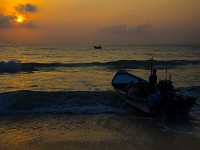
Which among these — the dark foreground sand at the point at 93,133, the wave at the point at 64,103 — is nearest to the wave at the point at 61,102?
the wave at the point at 64,103

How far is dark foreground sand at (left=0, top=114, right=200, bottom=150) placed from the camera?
9094mm

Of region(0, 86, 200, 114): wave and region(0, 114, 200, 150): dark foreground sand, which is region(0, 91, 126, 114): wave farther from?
region(0, 114, 200, 150): dark foreground sand

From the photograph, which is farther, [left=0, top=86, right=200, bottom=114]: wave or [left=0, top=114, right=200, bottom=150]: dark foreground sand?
[left=0, top=86, right=200, bottom=114]: wave

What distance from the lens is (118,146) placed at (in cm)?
901

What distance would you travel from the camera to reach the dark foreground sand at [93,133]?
29.8 ft

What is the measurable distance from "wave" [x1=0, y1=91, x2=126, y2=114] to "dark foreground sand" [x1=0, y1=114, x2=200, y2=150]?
135cm

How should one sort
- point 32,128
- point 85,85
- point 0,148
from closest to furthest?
point 0,148 → point 32,128 → point 85,85

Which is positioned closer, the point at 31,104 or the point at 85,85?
the point at 31,104

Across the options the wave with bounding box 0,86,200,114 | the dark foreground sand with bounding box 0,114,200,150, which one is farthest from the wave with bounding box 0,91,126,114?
the dark foreground sand with bounding box 0,114,200,150

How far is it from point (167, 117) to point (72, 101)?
6199mm

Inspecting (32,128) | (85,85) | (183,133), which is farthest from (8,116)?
(85,85)

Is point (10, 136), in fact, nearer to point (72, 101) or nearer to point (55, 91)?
point (72, 101)

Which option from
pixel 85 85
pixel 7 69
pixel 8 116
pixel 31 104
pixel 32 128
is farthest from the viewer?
pixel 7 69

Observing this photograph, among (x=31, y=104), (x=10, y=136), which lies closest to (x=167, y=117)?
Result: (x=10, y=136)
